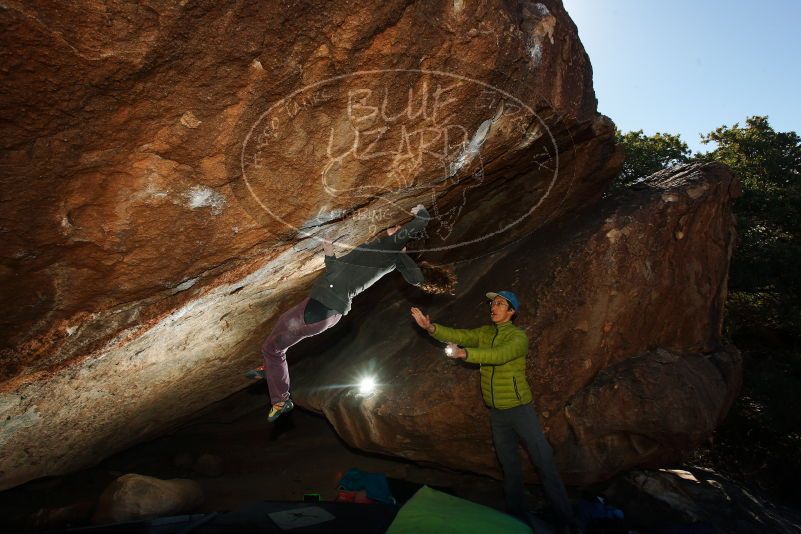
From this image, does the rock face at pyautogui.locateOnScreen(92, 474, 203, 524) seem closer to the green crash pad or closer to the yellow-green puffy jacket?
→ the green crash pad

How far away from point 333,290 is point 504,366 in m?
1.92

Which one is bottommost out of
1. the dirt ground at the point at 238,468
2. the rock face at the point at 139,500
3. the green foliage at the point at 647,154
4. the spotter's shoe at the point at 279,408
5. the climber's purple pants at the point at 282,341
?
the dirt ground at the point at 238,468

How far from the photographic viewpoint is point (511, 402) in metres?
4.27

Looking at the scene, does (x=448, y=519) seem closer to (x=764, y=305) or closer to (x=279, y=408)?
(x=279, y=408)

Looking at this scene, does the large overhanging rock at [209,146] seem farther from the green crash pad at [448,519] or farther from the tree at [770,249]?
the tree at [770,249]

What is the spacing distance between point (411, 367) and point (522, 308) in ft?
5.43

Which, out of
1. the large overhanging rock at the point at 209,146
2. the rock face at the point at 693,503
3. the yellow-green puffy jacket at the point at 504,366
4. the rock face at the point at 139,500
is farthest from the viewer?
the rock face at the point at 693,503

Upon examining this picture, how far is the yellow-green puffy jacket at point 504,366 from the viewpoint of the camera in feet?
13.7

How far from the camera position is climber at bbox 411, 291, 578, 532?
4176mm

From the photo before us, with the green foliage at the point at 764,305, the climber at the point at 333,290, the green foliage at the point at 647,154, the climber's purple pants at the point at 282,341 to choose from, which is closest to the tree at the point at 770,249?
the green foliage at the point at 764,305

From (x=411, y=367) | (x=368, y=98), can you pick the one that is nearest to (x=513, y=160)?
(x=368, y=98)

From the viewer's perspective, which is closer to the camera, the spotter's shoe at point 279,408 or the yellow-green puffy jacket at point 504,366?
the yellow-green puffy jacket at point 504,366

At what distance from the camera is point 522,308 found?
5.36 metres

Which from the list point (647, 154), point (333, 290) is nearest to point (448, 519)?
point (333, 290)
